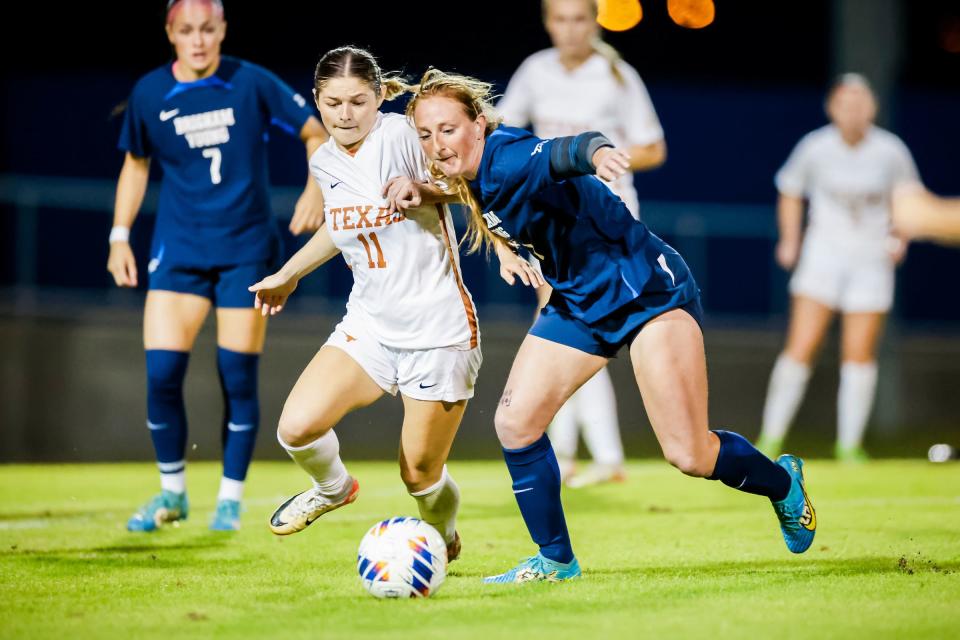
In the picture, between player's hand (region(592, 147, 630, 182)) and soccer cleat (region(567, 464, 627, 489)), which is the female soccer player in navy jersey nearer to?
player's hand (region(592, 147, 630, 182))

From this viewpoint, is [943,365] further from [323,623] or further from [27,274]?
[323,623]

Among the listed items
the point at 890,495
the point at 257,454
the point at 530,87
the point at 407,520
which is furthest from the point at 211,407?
the point at 407,520

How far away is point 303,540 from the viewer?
604 centimetres

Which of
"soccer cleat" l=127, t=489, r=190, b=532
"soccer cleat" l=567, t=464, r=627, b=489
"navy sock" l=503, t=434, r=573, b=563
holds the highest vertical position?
"navy sock" l=503, t=434, r=573, b=563

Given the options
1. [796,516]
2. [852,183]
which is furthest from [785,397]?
[796,516]

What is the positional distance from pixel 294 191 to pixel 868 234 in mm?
5242

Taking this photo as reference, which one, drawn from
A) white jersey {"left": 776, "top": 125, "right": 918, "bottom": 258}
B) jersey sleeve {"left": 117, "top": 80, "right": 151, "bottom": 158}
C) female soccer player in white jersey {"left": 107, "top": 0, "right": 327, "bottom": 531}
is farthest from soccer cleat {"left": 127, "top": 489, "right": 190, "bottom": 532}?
white jersey {"left": 776, "top": 125, "right": 918, "bottom": 258}

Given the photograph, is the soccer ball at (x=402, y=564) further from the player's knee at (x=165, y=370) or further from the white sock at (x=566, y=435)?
the white sock at (x=566, y=435)

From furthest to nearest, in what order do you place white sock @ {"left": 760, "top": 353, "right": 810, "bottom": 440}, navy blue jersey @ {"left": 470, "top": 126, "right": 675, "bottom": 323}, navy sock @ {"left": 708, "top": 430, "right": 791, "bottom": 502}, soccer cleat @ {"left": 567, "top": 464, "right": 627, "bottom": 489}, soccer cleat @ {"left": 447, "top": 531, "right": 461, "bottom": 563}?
white sock @ {"left": 760, "top": 353, "right": 810, "bottom": 440}, soccer cleat @ {"left": 567, "top": 464, "right": 627, "bottom": 489}, soccer cleat @ {"left": 447, "top": 531, "right": 461, "bottom": 563}, navy sock @ {"left": 708, "top": 430, "right": 791, "bottom": 502}, navy blue jersey @ {"left": 470, "top": 126, "right": 675, "bottom": 323}

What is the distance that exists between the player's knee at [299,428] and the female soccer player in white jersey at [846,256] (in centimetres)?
499

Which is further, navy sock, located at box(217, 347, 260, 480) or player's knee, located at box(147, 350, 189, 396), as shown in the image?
navy sock, located at box(217, 347, 260, 480)

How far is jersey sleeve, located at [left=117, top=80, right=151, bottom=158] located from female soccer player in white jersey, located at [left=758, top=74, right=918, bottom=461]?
480 centimetres

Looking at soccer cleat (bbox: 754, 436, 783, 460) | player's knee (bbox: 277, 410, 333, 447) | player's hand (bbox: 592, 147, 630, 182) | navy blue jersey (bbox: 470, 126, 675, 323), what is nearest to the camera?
player's hand (bbox: 592, 147, 630, 182)

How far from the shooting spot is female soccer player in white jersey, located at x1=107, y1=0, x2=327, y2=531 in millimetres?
6203
